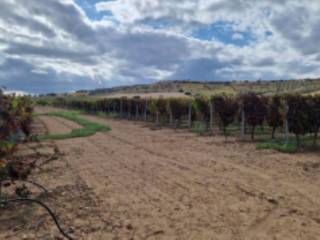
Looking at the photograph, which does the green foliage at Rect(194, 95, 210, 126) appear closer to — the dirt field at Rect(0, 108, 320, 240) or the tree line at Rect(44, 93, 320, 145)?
the tree line at Rect(44, 93, 320, 145)

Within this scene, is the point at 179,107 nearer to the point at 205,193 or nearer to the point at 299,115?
the point at 299,115

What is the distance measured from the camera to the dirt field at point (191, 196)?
443 centimetres

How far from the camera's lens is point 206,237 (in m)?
4.18

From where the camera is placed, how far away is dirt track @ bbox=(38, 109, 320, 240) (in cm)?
442

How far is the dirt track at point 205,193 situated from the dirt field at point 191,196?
0.01m

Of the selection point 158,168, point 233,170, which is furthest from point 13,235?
point 233,170

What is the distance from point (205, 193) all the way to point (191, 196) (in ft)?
1.09

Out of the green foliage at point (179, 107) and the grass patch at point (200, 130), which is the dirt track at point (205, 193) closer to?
the grass patch at point (200, 130)

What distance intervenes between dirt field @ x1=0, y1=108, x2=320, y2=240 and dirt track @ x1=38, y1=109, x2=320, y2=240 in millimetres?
13

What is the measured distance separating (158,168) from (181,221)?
386 cm

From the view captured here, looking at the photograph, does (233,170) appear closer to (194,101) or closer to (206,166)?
(206,166)

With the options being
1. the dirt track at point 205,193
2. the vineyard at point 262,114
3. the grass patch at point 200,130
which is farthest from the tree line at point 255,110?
the dirt track at point 205,193

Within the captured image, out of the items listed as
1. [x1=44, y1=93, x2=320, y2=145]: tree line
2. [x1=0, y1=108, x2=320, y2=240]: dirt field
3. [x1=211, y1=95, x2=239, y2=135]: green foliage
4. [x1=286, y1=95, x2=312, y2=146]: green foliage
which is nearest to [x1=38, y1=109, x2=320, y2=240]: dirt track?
[x1=0, y1=108, x2=320, y2=240]: dirt field

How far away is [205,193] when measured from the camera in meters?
6.12
